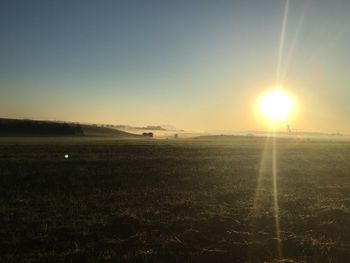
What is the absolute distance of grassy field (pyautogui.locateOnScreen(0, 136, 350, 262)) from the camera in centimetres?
945

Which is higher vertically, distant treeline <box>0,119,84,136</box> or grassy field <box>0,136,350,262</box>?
distant treeline <box>0,119,84,136</box>

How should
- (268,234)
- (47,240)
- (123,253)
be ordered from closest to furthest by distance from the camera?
(123,253)
(47,240)
(268,234)

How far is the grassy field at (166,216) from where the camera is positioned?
9.45 metres

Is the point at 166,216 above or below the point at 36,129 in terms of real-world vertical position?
below

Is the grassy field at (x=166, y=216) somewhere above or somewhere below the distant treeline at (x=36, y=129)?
below

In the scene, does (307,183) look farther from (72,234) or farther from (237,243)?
(72,234)

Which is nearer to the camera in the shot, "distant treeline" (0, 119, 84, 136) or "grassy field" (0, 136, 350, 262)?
"grassy field" (0, 136, 350, 262)

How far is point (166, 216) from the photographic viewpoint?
12695 mm

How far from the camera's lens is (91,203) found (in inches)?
566

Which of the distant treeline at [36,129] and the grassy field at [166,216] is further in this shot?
the distant treeline at [36,129]

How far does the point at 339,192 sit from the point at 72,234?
12647mm

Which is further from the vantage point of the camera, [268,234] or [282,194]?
[282,194]

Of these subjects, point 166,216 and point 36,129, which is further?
point 36,129

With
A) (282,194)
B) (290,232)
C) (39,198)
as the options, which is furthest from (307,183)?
(39,198)
